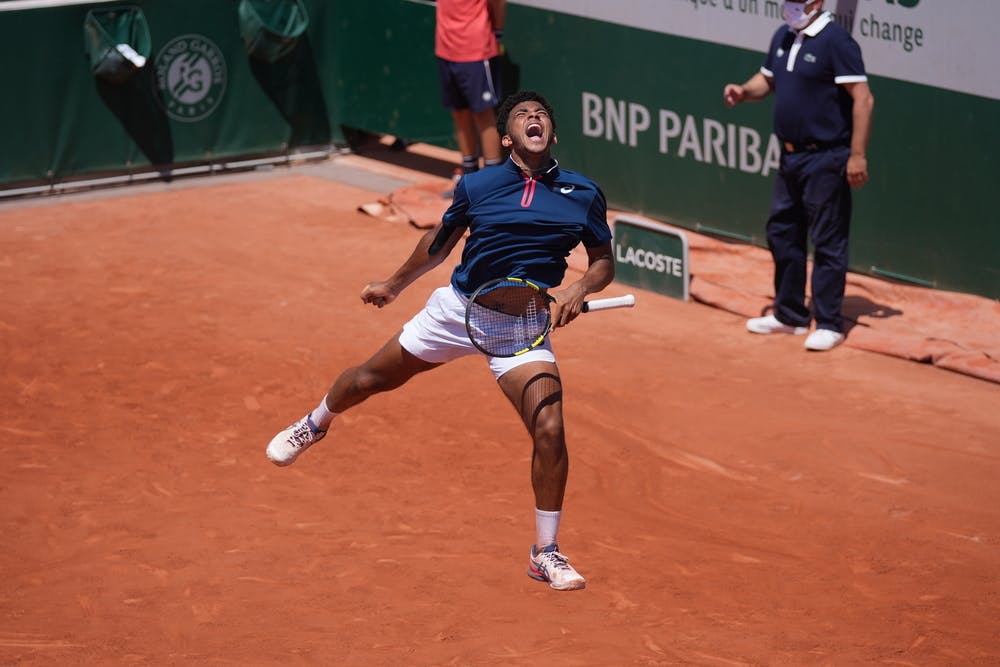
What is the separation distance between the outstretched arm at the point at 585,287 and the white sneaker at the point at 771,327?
13.2ft

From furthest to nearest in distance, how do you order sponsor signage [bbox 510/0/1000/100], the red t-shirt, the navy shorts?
the navy shorts → the red t-shirt → sponsor signage [bbox 510/0/1000/100]

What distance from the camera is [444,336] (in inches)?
249

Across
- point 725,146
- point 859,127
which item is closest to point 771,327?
point 859,127

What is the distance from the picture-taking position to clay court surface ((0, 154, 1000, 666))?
627 cm

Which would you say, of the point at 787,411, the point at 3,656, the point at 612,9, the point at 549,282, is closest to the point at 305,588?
the point at 3,656

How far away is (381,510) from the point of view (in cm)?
747

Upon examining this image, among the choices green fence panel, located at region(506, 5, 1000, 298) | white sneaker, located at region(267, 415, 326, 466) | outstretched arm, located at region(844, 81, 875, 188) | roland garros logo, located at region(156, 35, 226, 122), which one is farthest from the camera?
roland garros logo, located at region(156, 35, 226, 122)

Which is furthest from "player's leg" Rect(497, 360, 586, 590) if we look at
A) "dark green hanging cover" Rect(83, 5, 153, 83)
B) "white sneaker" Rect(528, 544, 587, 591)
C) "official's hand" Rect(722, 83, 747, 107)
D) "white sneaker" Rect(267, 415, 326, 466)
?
"dark green hanging cover" Rect(83, 5, 153, 83)

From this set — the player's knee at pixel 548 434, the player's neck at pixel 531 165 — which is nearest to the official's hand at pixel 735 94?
the player's neck at pixel 531 165

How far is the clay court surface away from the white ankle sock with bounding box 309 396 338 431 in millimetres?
590

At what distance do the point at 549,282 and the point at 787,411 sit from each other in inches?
116

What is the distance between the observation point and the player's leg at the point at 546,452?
5941 millimetres

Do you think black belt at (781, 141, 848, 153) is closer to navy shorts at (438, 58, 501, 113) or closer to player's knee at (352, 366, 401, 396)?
navy shorts at (438, 58, 501, 113)

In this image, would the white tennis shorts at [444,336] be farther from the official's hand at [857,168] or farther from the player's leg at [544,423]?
the official's hand at [857,168]
